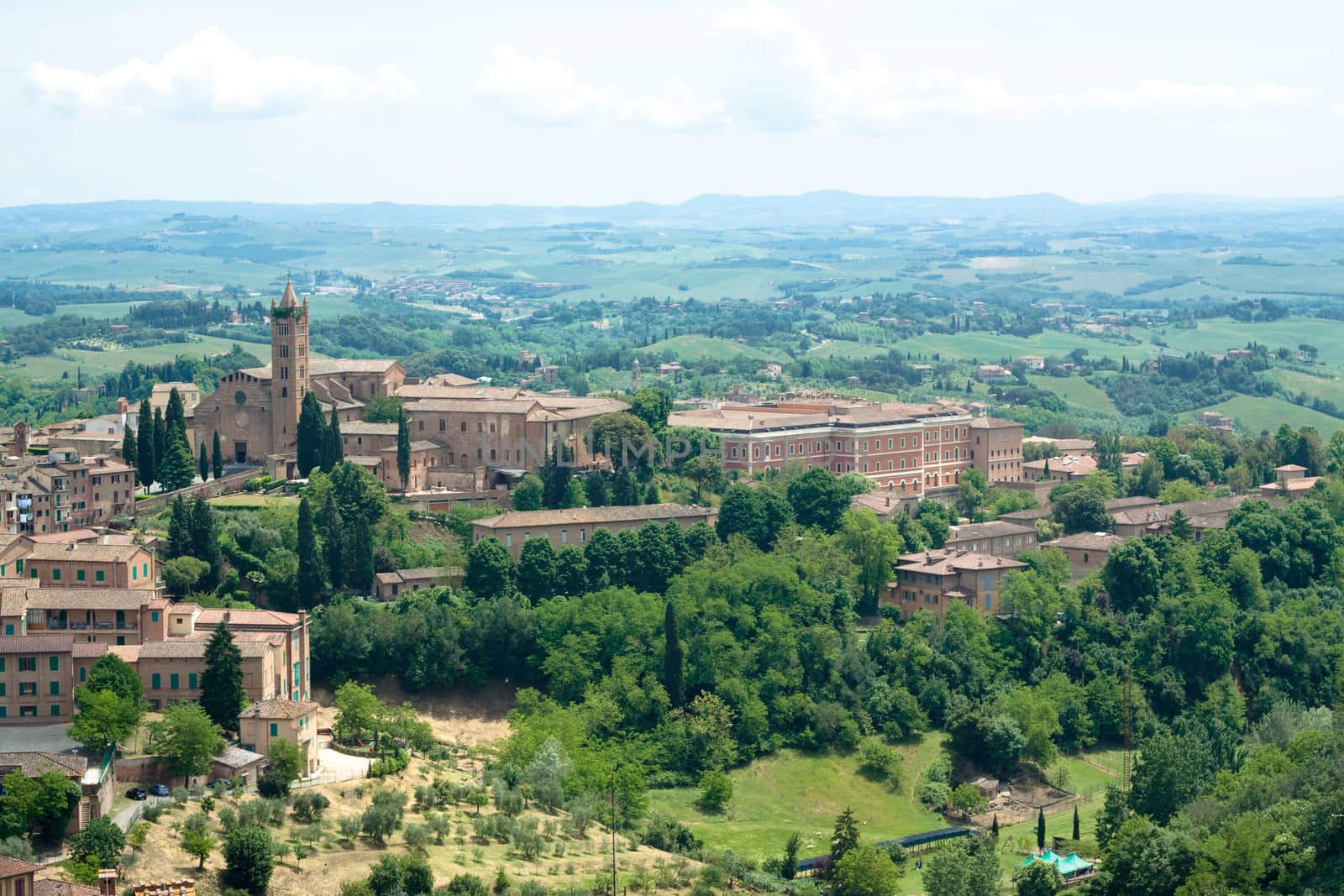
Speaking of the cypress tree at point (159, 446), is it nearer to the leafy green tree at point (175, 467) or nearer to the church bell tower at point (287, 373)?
the leafy green tree at point (175, 467)

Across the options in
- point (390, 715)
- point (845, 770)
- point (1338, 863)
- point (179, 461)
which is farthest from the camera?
point (179, 461)

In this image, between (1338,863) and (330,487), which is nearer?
(1338,863)

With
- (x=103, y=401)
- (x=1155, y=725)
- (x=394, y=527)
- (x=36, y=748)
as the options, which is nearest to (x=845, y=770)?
(x=1155, y=725)

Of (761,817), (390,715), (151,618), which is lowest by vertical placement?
(761,817)

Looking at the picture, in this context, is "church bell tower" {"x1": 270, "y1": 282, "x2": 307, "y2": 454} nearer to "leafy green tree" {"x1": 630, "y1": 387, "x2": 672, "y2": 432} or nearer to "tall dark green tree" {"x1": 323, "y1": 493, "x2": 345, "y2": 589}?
"tall dark green tree" {"x1": 323, "y1": 493, "x2": 345, "y2": 589}

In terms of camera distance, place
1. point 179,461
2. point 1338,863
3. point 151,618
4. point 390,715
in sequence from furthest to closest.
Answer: point 179,461, point 390,715, point 151,618, point 1338,863

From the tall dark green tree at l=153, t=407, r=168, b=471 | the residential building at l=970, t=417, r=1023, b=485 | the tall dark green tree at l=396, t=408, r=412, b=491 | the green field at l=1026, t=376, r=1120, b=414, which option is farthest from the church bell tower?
the green field at l=1026, t=376, r=1120, b=414

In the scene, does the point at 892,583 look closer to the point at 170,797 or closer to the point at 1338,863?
the point at 1338,863
